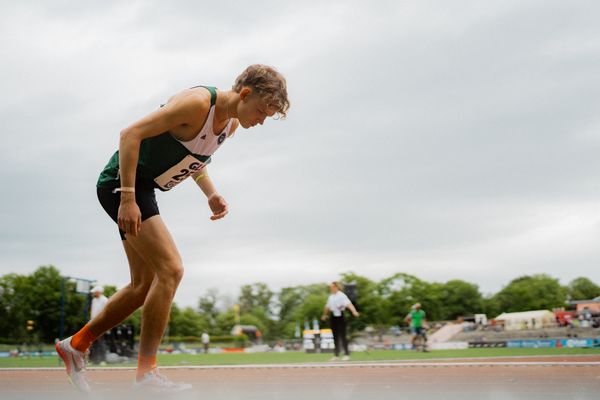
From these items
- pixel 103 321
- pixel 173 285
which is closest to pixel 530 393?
pixel 173 285

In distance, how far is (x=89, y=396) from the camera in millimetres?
3414

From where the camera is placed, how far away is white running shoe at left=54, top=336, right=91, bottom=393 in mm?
3320

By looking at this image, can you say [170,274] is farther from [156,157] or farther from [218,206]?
[218,206]

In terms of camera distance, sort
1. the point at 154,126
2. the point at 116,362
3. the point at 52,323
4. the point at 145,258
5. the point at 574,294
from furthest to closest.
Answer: the point at 574,294 < the point at 52,323 < the point at 116,362 < the point at 145,258 < the point at 154,126

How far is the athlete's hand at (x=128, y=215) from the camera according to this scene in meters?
3.04

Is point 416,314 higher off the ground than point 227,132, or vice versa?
point 227,132

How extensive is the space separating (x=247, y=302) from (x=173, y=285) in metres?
100

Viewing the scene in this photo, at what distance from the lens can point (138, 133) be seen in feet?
9.94

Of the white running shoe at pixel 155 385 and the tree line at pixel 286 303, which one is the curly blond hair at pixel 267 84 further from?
the tree line at pixel 286 303

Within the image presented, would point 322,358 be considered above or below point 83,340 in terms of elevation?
below

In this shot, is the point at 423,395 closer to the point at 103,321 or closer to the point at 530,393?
the point at 530,393

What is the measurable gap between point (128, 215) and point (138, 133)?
1.39 ft

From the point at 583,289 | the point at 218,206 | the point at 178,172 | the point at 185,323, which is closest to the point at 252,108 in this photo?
the point at 178,172

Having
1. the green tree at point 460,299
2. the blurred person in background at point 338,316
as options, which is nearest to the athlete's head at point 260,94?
the blurred person in background at point 338,316
